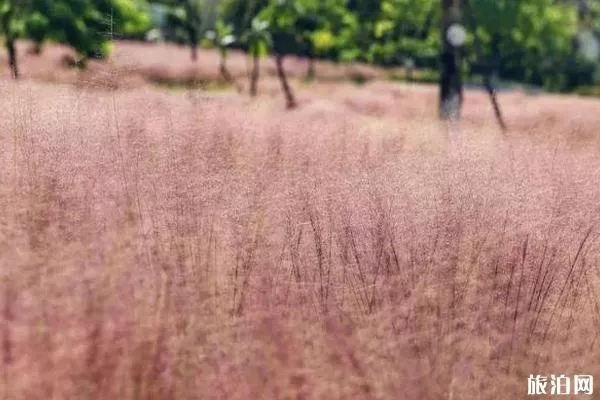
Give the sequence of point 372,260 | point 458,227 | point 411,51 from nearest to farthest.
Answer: point 372,260 < point 458,227 < point 411,51

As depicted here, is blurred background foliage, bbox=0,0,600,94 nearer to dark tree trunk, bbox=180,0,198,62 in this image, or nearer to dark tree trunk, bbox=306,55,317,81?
dark tree trunk, bbox=180,0,198,62

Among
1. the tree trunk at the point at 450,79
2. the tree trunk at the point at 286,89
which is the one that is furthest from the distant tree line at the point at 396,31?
the tree trunk at the point at 450,79

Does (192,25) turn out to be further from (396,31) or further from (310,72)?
(396,31)

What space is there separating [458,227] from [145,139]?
1645 millimetres

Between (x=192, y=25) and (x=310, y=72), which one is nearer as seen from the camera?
(x=192, y=25)

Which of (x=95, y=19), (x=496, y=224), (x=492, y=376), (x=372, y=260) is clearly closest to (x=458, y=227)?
(x=496, y=224)

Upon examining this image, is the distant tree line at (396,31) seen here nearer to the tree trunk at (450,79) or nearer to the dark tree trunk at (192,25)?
the dark tree trunk at (192,25)

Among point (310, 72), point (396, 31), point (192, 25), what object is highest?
point (192, 25)

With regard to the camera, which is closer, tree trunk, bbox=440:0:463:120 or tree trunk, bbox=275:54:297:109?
tree trunk, bbox=440:0:463:120

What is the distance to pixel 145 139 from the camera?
3.78 m

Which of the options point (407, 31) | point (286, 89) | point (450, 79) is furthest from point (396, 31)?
point (450, 79)

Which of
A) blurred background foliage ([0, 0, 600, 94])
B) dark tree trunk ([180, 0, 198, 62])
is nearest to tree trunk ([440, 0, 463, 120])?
blurred background foliage ([0, 0, 600, 94])

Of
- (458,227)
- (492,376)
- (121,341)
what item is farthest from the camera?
(458,227)

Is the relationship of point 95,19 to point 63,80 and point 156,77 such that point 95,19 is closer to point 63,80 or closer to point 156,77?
point 156,77
